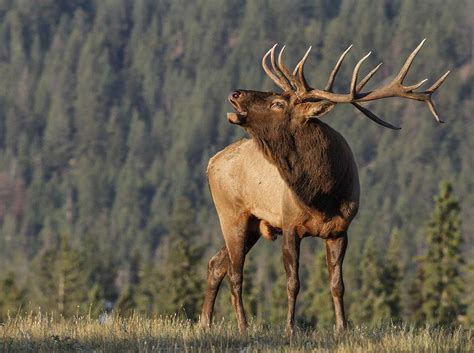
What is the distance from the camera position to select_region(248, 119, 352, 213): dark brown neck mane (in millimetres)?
14867

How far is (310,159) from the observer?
14883mm

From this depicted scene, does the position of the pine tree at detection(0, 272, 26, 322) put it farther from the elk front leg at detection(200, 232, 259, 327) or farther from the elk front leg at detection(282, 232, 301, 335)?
the elk front leg at detection(282, 232, 301, 335)

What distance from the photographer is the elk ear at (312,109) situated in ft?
48.2

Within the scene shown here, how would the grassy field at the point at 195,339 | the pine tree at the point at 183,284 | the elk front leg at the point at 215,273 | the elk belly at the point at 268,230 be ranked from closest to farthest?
the grassy field at the point at 195,339
the elk belly at the point at 268,230
the elk front leg at the point at 215,273
the pine tree at the point at 183,284

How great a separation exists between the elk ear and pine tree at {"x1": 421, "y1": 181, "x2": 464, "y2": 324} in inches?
1636

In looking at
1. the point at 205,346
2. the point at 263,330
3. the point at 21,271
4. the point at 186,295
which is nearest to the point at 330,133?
the point at 263,330

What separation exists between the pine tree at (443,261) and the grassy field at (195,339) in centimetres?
4163

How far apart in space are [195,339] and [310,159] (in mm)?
2908

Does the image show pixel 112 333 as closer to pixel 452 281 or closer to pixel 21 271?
pixel 452 281

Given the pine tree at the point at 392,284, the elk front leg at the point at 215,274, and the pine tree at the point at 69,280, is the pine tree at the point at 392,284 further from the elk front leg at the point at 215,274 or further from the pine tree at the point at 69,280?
the elk front leg at the point at 215,274

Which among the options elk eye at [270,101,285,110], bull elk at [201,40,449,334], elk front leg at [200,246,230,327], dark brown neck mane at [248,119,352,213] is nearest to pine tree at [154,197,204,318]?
elk front leg at [200,246,230,327]

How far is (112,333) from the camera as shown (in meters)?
13.5

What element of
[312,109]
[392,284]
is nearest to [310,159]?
[312,109]

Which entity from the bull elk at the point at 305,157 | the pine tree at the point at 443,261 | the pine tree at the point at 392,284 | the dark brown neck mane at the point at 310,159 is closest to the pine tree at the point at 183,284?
the pine tree at the point at 392,284
